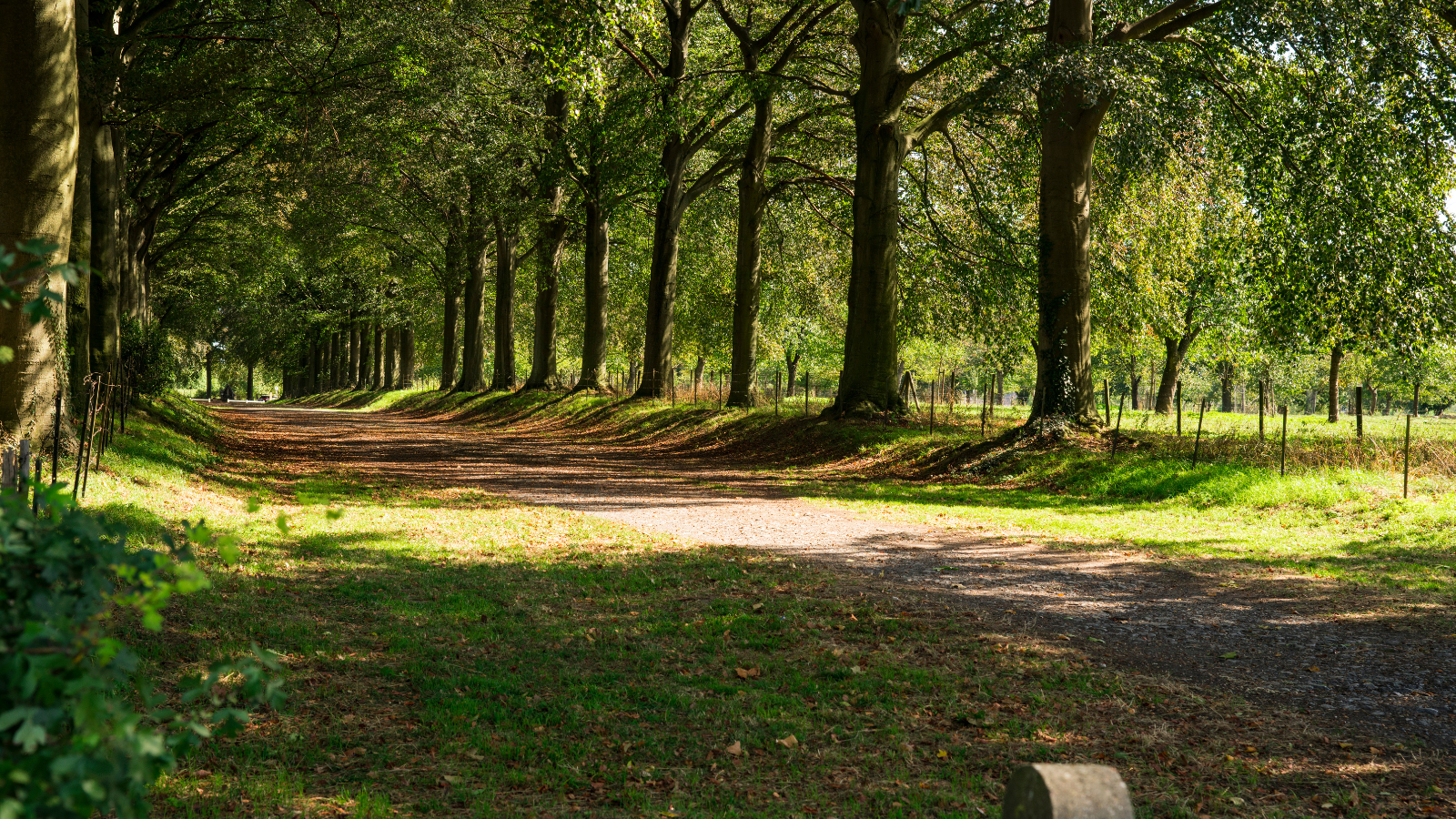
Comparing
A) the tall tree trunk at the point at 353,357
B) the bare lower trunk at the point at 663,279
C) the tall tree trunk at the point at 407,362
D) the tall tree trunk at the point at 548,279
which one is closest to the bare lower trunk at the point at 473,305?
the tall tree trunk at the point at 548,279

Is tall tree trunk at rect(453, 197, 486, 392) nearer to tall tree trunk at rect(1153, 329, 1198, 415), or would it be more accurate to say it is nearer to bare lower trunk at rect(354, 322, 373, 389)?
bare lower trunk at rect(354, 322, 373, 389)

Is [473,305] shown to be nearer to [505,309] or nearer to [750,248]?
[505,309]

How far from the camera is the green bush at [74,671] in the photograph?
1601 millimetres

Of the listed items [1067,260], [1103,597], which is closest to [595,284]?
[1067,260]

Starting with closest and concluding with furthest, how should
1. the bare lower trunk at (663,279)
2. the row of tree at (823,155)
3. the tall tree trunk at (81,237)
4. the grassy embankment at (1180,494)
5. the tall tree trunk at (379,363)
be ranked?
the grassy embankment at (1180,494), the tall tree trunk at (81,237), the row of tree at (823,155), the bare lower trunk at (663,279), the tall tree trunk at (379,363)

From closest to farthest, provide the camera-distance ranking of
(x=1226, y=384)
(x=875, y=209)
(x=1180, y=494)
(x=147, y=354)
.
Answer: (x=1180, y=494) < (x=875, y=209) < (x=147, y=354) < (x=1226, y=384)

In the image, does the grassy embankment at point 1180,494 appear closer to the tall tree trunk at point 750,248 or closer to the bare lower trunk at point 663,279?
the tall tree trunk at point 750,248

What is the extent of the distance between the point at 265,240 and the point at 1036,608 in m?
31.9

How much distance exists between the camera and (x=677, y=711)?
16.4ft

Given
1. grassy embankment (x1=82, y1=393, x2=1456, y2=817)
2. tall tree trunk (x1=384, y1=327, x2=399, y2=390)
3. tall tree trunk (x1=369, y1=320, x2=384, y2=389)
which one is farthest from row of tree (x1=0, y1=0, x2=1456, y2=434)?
tall tree trunk (x1=369, y1=320, x2=384, y2=389)

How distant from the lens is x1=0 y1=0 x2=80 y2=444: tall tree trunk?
8375 mm

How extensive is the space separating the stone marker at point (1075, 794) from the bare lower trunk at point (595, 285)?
26.0 metres

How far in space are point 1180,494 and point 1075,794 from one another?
1185 centimetres

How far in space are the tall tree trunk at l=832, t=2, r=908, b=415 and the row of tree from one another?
0.21 ft
